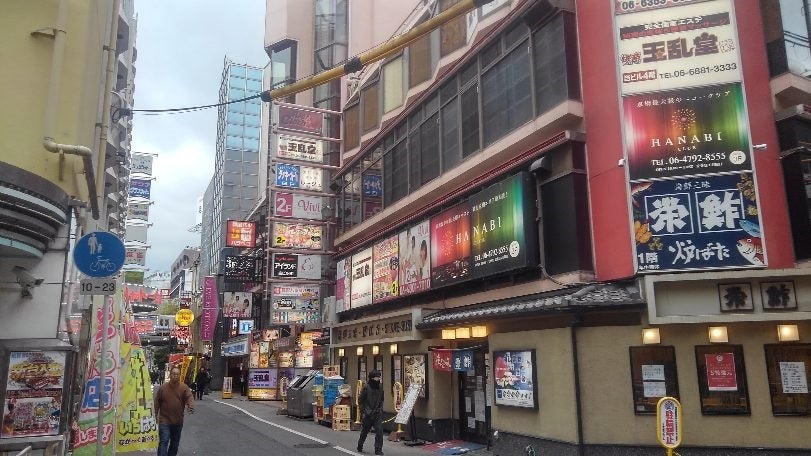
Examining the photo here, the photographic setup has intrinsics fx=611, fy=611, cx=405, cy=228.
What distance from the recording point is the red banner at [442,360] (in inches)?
629

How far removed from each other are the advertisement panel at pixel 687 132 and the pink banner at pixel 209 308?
4284cm

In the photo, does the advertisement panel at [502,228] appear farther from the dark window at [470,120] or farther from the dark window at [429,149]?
the dark window at [429,149]

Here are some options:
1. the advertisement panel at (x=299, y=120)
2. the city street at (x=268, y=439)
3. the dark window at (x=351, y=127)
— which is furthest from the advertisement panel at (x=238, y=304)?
the city street at (x=268, y=439)

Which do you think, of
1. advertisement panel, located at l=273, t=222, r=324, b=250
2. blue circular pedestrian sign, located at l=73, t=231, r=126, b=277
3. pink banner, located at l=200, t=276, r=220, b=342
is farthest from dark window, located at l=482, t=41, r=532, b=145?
pink banner, located at l=200, t=276, r=220, b=342

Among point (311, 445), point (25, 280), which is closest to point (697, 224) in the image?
point (311, 445)

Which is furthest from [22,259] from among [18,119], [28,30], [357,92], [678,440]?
[357,92]

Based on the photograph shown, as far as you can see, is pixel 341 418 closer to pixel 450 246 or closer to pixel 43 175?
pixel 450 246

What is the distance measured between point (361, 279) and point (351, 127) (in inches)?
296

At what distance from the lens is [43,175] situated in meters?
9.91

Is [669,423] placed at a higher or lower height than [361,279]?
lower

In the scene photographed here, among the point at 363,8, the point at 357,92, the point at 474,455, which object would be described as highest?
the point at 363,8

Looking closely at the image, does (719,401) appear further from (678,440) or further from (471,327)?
(471,327)

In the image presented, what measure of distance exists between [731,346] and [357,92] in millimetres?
20340

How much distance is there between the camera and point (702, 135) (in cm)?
1201
